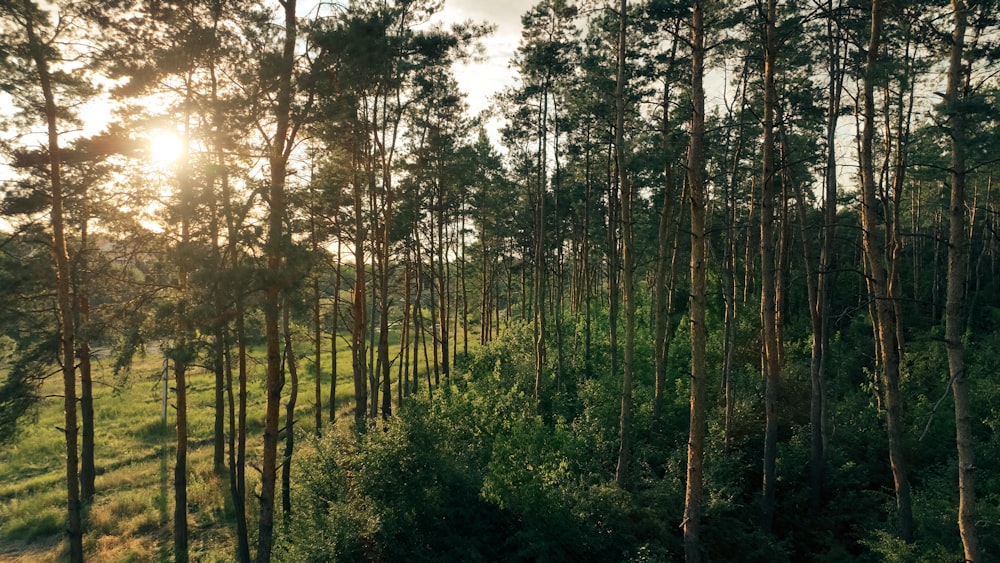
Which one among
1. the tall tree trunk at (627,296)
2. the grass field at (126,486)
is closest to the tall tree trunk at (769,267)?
the tall tree trunk at (627,296)

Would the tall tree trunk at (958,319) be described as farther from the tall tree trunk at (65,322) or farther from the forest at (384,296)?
the tall tree trunk at (65,322)

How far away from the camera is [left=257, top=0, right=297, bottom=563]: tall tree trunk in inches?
361

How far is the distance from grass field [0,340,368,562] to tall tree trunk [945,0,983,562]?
40.6ft

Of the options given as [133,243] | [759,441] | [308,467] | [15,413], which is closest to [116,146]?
[133,243]

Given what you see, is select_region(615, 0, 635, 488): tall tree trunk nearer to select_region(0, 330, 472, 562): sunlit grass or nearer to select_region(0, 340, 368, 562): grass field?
select_region(0, 340, 368, 562): grass field

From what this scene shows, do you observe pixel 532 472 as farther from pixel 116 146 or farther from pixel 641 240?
pixel 641 240

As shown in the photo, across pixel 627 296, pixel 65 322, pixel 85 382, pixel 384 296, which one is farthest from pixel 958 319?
pixel 85 382

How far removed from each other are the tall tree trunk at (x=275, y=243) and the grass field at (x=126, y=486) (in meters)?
0.85

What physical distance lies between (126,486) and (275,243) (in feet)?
60.5

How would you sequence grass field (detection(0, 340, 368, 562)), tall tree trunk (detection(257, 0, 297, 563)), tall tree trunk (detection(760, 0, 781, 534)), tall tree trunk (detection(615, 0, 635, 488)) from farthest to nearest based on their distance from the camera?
grass field (detection(0, 340, 368, 562)), tall tree trunk (detection(615, 0, 635, 488)), tall tree trunk (detection(760, 0, 781, 534)), tall tree trunk (detection(257, 0, 297, 563))

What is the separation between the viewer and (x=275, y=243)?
29.5 feet

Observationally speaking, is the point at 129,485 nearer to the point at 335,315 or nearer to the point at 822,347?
the point at 335,315

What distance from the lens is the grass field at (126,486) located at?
600 inches

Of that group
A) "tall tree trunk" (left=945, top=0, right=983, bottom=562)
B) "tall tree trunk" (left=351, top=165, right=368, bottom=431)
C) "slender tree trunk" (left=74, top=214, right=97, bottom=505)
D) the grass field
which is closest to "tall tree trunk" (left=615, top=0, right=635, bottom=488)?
"tall tree trunk" (left=945, top=0, right=983, bottom=562)
